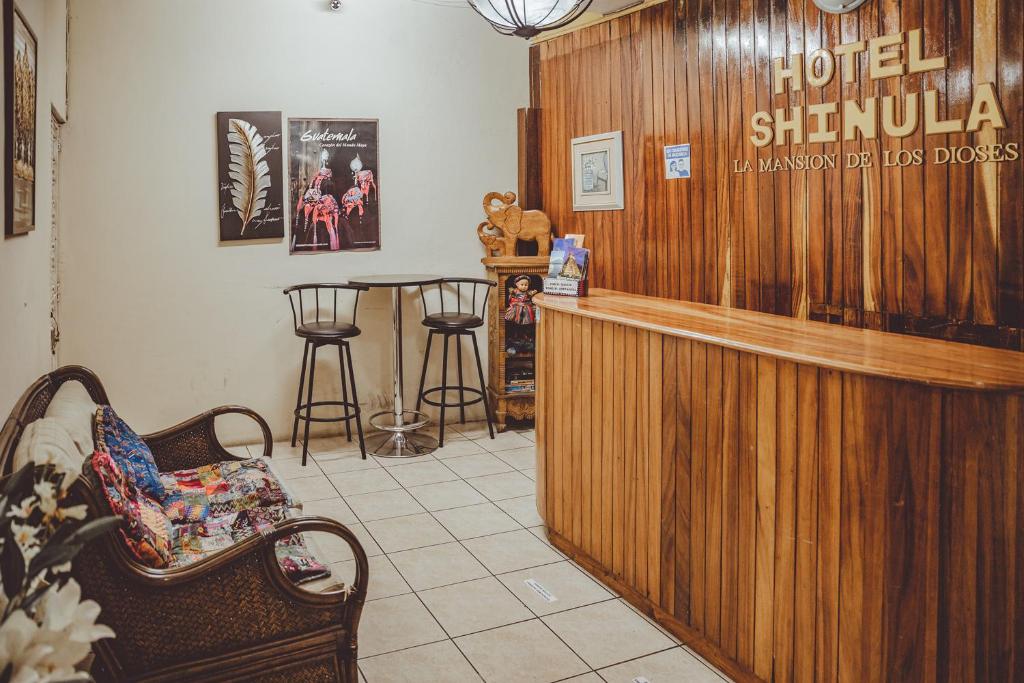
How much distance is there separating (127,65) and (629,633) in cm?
457

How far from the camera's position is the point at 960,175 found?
275cm

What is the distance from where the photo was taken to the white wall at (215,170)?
520 centimetres

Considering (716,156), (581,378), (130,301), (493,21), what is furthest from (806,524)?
(130,301)

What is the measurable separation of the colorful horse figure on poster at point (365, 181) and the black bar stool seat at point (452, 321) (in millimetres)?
997

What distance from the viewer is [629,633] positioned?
123 inches

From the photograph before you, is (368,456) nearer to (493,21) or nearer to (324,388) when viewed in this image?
(324,388)

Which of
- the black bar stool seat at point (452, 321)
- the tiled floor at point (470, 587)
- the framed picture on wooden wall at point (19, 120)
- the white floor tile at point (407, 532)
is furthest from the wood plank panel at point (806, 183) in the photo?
the framed picture on wooden wall at point (19, 120)

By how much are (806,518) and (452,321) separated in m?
3.42

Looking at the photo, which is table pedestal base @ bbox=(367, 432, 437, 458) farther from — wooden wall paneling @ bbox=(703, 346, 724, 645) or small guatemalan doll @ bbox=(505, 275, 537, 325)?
wooden wall paneling @ bbox=(703, 346, 724, 645)

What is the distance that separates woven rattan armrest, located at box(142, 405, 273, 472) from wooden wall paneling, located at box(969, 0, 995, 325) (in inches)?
111

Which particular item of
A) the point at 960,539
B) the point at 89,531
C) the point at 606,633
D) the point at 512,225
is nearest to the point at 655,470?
the point at 606,633

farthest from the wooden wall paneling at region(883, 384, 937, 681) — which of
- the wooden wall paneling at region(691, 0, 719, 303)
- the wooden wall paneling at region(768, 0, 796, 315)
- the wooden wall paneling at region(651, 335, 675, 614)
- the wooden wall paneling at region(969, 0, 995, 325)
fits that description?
the wooden wall paneling at region(691, 0, 719, 303)

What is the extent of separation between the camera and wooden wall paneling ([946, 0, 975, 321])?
269 cm

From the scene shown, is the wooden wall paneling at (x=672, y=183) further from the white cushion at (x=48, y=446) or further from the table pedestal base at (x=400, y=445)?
the white cushion at (x=48, y=446)
